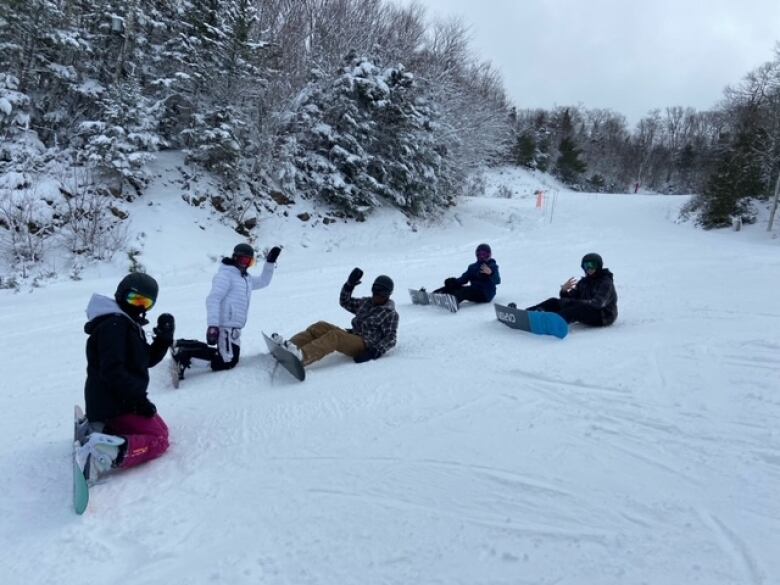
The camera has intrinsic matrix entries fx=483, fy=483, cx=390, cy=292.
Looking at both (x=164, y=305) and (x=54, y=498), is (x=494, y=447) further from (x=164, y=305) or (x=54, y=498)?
(x=164, y=305)

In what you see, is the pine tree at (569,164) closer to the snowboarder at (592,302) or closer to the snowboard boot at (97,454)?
the snowboarder at (592,302)

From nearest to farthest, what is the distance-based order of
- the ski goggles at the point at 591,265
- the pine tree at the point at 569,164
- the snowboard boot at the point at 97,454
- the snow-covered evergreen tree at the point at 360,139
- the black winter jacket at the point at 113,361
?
the snowboard boot at the point at 97,454 → the black winter jacket at the point at 113,361 → the ski goggles at the point at 591,265 → the snow-covered evergreen tree at the point at 360,139 → the pine tree at the point at 569,164

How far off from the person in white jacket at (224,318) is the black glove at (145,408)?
1.75 metres

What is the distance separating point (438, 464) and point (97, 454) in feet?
6.59

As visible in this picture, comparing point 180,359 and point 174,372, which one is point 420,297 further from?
point 174,372

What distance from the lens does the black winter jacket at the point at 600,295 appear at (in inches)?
235

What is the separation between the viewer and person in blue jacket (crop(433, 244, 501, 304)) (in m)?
7.76

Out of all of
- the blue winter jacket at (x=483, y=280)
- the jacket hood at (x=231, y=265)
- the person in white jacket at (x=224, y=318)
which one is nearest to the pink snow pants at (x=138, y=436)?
the person in white jacket at (x=224, y=318)

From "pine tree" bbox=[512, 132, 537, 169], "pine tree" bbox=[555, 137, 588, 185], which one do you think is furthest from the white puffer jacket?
"pine tree" bbox=[555, 137, 588, 185]

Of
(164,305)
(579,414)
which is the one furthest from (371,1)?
(579,414)

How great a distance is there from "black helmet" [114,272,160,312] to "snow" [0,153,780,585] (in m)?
1.09

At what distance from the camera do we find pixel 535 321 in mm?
5766

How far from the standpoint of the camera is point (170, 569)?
7.23 ft

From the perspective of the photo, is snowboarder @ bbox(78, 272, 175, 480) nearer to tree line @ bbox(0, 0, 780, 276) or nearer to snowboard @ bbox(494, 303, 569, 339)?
snowboard @ bbox(494, 303, 569, 339)
